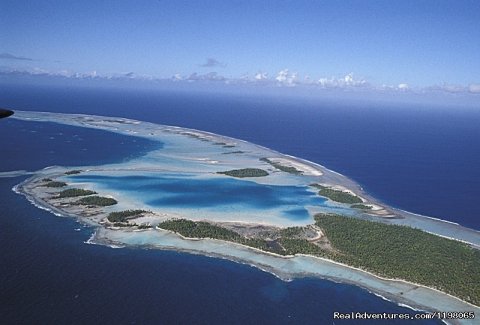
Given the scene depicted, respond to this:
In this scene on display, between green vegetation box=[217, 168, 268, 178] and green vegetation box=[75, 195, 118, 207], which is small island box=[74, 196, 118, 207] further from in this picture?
green vegetation box=[217, 168, 268, 178]

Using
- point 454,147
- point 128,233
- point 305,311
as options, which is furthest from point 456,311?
point 454,147

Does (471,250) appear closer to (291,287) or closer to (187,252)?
(291,287)

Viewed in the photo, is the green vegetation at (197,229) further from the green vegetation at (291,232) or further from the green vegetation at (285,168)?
the green vegetation at (285,168)

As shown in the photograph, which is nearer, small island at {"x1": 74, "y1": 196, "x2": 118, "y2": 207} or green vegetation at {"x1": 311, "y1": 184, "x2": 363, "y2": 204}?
small island at {"x1": 74, "y1": 196, "x2": 118, "y2": 207}

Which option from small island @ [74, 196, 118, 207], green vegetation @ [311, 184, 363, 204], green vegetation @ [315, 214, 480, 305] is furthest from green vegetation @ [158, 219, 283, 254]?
green vegetation @ [311, 184, 363, 204]

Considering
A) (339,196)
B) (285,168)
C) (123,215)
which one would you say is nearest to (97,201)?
(123,215)

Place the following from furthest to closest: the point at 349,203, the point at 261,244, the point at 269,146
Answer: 1. the point at 269,146
2. the point at 349,203
3. the point at 261,244
